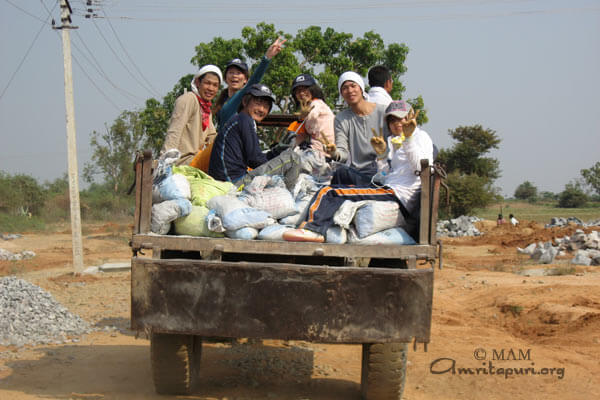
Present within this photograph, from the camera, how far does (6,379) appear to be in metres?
4.44

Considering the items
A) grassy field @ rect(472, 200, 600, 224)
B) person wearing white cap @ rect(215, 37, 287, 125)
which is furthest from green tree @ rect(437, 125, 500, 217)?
person wearing white cap @ rect(215, 37, 287, 125)

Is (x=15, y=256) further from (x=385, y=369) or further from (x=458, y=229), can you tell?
(x=458, y=229)

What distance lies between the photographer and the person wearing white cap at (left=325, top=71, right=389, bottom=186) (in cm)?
471

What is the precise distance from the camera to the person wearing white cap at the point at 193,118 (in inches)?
196

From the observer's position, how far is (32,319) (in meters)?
6.21

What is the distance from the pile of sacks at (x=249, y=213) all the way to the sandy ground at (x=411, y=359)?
4.48 feet

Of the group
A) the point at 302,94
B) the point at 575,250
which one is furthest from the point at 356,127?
the point at 575,250

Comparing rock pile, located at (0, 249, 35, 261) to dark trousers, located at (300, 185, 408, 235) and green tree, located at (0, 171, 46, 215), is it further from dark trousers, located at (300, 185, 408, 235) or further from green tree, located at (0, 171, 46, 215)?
green tree, located at (0, 171, 46, 215)

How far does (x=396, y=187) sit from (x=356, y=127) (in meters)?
1.20

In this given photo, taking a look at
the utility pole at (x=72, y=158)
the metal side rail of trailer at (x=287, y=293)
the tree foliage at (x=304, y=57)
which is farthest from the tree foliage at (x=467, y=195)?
the metal side rail of trailer at (x=287, y=293)

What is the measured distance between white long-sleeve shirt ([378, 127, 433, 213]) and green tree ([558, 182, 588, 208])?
152 ft

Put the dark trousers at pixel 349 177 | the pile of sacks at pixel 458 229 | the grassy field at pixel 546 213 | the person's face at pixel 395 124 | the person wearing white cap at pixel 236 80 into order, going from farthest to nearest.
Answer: the grassy field at pixel 546 213 → the pile of sacks at pixel 458 229 → the person wearing white cap at pixel 236 80 → the dark trousers at pixel 349 177 → the person's face at pixel 395 124

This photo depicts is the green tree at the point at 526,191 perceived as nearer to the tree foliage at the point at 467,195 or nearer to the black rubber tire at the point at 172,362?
the tree foliage at the point at 467,195

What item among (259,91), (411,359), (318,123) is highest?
(259,91)
